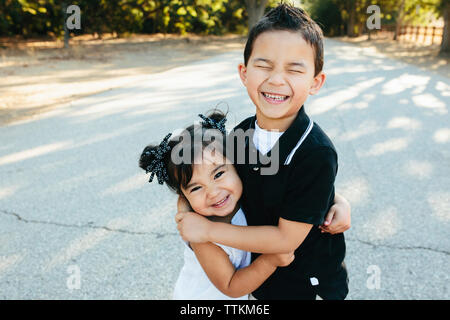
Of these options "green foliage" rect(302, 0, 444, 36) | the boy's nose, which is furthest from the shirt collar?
"green foliage" rect(302, 0, 444, 36)

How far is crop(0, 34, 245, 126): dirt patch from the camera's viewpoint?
21.9ft

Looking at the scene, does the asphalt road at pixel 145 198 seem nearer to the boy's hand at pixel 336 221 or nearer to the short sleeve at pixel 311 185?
the boy's hand at pixel 336 221

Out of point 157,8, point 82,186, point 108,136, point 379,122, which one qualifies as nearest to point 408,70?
point 379,122

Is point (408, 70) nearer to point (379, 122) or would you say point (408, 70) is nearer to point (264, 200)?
point (379, 122)

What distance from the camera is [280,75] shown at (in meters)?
1.13

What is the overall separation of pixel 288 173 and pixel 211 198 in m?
0.27

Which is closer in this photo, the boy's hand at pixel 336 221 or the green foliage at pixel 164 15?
the boy's hand at pixel 336 221

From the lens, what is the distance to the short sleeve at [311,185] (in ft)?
3.49

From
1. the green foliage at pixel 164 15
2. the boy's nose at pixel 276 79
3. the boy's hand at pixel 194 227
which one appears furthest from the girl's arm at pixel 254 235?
the green foliage at pixel 164 15

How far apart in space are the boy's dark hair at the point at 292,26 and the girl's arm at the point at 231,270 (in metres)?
0.61

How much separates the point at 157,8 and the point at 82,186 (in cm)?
1726

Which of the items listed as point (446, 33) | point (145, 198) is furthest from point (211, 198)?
point (446, 33)

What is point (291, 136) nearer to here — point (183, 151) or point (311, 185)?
point (311, 185)

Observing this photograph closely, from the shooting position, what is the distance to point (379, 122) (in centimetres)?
514
